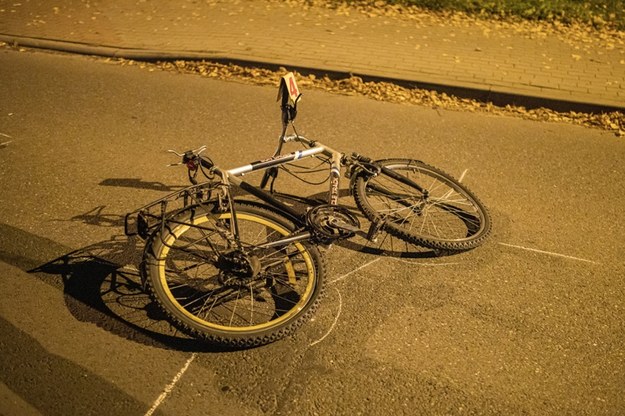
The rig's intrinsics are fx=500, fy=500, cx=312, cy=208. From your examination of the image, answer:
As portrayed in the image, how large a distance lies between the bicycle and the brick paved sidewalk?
3.13m

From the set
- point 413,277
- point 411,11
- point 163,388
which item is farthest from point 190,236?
point 411,11

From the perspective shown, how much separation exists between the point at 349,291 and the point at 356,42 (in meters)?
5.42

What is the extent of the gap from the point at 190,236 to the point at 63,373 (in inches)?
51.5

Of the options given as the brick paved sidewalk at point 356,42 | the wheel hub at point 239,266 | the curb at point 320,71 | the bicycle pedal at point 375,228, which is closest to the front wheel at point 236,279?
the wheel hub at point 239,266

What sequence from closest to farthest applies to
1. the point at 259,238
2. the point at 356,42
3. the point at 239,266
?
the point at 239,266 → the point at 259,238 → the point at 356,42

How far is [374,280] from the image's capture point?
159 inches

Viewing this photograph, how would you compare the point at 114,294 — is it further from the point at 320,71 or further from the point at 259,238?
the point at 320,71

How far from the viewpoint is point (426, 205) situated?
4.54 m

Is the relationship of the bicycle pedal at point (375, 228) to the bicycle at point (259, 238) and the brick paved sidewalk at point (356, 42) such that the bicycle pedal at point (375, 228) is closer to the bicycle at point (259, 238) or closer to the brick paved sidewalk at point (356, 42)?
the bicycle at point (259, 238)

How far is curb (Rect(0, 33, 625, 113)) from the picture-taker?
6.56 meters

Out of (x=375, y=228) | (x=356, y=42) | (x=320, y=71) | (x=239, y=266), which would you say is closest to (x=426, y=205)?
(x=375, y=228)

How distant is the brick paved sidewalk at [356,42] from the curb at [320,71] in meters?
0.02

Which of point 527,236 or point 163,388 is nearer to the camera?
point 163,388

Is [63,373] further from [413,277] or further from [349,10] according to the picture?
[349,10]
